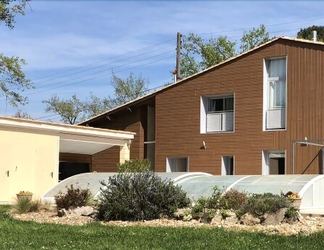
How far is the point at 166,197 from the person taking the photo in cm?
1536

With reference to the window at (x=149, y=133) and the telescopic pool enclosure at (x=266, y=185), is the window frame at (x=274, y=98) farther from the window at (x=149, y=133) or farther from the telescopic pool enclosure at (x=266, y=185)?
the telescopic pool enclosure at (x=266, y=185)

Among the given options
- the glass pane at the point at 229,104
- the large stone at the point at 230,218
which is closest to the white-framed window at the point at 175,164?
the glass pane at the point at 229,104

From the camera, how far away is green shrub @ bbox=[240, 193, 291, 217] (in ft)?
45.2

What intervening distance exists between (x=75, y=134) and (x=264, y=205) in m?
15.1

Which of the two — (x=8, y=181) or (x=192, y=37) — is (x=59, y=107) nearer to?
(x=192, y=37)

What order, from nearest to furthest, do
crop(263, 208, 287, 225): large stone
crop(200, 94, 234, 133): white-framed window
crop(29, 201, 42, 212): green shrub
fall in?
crop(263, 208, 287, 225): large stone
crop(29, 201, 42, 212): green shrub
crop(200, 94, 234, 133): white-framed window

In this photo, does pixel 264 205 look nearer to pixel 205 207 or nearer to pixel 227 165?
pixel 205 207

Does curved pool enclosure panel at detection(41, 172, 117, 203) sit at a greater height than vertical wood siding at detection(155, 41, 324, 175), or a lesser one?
lesser

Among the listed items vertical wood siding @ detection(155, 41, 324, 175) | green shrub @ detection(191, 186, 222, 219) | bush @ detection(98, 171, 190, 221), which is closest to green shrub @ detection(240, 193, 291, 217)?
green shrub @ detection(191, 186, 222, 219)

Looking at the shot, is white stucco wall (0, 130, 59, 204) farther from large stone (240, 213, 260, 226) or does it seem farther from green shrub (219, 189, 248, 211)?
large stone (240, 213, 260, 226)

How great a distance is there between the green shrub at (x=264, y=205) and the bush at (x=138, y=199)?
2.01 meters

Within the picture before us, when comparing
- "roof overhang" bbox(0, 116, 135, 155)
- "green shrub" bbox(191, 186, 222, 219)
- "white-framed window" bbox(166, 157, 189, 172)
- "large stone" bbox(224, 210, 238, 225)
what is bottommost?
"large stone" bbox(224, 210, 238, 225)

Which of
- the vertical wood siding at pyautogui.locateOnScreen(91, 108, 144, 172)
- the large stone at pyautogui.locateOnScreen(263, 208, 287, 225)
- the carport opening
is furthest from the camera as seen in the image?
the carport opening

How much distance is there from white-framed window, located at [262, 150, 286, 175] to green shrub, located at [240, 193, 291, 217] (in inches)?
486
